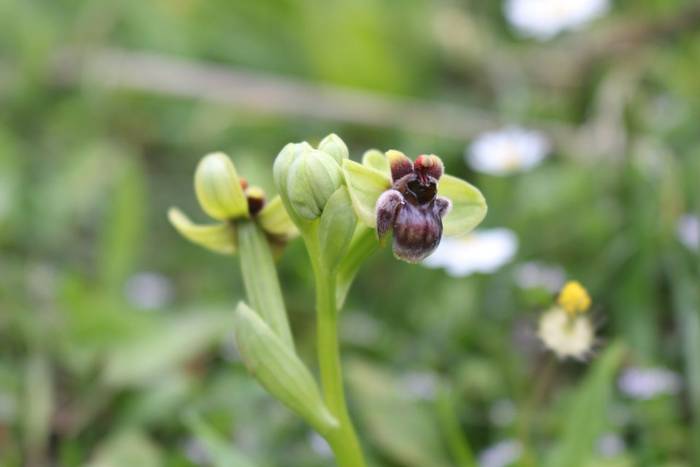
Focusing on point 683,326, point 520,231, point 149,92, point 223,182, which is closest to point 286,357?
point 223,182

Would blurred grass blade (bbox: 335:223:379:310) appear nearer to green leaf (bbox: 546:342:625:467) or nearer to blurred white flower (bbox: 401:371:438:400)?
green leaf (bbox: 546:342:625:467)

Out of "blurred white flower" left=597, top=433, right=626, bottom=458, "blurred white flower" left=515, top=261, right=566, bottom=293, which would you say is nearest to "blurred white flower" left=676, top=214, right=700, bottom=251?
"blurred white flower" left=515, top=261, right=566, bottom=293

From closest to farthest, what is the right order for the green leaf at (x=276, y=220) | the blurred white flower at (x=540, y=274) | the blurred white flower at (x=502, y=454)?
the green leaf at (x=276, y=220), the blurred white flower at (x=502, y=454), the blurred white flower at (x=540, y=274)

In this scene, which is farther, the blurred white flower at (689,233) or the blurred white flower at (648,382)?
the blurred white flower at (689,233)

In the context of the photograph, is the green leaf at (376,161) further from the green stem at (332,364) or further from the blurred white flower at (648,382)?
the blurred white flower at (648,382)

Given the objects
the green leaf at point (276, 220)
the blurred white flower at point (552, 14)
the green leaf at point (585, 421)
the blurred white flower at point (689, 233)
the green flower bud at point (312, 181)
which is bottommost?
the green leaf at point (585, 421)

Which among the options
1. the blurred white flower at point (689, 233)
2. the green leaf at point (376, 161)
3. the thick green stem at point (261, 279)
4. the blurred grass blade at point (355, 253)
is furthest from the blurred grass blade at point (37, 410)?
the blurred white flower at point (689, 233)

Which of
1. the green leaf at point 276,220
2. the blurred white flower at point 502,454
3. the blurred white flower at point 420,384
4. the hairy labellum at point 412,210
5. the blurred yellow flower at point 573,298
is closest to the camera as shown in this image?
the hairy labellum at point 412,210
